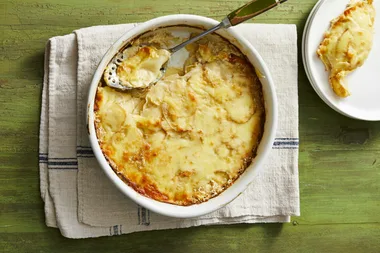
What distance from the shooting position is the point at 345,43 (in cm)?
157

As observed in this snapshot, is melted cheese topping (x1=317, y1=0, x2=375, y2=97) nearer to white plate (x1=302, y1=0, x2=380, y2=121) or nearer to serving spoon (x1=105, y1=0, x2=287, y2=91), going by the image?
white plate (x1=302, y1=0, x2=380, y2=121)

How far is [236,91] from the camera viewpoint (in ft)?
4.66

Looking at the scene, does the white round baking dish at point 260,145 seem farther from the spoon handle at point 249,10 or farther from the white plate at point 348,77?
the white plate at point 348,77

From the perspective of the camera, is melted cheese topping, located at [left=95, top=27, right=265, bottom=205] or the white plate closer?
melted cheese topping, located at [left=95, top=27, right=265, bottom=205]

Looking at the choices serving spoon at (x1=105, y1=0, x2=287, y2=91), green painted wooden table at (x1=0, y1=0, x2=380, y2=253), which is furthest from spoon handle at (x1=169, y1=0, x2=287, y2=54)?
green painted wooden table at (x1=0, y1=0, x2=380, y2=253)

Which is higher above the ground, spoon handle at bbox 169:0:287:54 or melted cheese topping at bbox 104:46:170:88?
spoon handle at bbox 169:0:287:54

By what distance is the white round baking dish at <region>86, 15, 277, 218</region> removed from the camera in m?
1.34

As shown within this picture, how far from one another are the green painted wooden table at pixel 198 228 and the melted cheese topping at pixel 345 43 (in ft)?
0.31

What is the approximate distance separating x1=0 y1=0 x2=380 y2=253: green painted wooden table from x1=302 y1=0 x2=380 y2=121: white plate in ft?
0.19

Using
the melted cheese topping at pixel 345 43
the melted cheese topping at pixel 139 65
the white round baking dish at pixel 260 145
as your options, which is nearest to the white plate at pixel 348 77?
the melted cheese topping at pixel 345 43

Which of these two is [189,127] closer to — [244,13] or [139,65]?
[139,65]

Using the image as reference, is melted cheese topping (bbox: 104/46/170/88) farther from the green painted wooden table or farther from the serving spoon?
the green painted wooden table

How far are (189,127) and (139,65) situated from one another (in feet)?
0.71

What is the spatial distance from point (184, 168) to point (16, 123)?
0.55m
